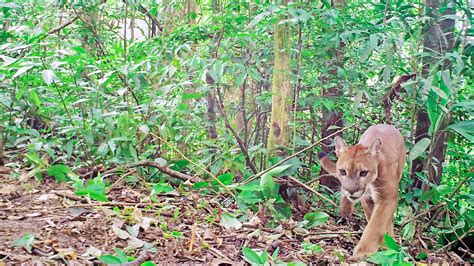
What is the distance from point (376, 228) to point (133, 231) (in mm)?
1817

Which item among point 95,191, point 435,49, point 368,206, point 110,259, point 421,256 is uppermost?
point 435,49

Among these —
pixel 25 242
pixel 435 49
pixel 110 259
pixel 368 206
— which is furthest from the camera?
pixel 435 49

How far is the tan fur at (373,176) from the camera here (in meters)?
3.65

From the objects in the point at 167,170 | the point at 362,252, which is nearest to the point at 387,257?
the point at 362,252

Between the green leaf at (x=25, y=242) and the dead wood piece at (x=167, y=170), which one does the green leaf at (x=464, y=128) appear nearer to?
the dead wood piece at (x=167, y=170)

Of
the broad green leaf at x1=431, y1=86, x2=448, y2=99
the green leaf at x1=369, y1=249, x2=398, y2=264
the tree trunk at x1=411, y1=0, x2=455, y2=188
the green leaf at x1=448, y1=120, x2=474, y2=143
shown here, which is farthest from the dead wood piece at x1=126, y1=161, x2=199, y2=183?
the tree trunk at x1=411, y1=0, x2=455, y2=188

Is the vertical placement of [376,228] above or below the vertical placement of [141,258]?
below

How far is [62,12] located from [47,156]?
242cm

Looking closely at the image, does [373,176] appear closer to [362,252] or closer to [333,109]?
[362,252]

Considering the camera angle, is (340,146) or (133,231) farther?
(340,146)

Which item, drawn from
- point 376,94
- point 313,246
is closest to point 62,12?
point 376,94

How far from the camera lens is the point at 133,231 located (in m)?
2.98

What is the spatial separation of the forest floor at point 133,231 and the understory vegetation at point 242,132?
0.02 meters

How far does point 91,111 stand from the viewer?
14.0 ft
